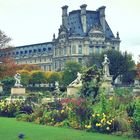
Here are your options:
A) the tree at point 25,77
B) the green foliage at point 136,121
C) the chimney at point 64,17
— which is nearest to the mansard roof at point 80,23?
the chimney at point 64,17

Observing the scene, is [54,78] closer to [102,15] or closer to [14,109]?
[102,15]

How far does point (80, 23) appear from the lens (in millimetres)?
110875

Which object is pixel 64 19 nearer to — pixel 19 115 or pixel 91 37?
pixel 91 37

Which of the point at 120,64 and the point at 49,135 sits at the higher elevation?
the point at 120,64

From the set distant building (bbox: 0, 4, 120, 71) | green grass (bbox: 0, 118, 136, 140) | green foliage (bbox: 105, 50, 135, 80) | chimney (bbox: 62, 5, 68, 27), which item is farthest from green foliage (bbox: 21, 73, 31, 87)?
green grass (bbox: 0, 118, 136, 140)

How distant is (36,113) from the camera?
21.1 m

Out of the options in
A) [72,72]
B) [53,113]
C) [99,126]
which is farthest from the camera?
[72,72]

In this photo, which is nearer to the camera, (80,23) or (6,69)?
(6,69)

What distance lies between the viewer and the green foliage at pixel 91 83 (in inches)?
1093

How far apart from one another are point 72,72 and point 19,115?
56.8 m

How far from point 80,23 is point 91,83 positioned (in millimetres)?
83172

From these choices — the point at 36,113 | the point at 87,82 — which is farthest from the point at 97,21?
the point at 36,113

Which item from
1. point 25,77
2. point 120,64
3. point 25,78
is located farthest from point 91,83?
point 120,64

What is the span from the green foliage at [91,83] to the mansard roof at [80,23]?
81034 mm
